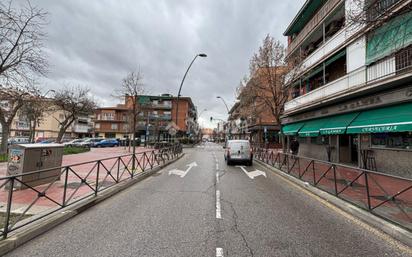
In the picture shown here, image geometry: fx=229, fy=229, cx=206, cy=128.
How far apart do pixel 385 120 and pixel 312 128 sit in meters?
6.47

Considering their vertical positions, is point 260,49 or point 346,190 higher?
point 260,49

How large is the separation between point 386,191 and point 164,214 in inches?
200

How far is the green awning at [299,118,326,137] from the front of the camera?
15.3 meters

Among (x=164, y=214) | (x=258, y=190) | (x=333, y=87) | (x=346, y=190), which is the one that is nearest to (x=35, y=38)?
(x=164, y=214)

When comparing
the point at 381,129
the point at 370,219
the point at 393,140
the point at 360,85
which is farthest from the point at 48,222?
the point at 360,85

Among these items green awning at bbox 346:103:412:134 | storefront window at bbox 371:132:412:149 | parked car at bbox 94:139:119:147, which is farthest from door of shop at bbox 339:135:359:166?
parked car at bbox 94:139:119:147

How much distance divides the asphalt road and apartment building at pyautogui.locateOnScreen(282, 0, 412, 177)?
4624mm

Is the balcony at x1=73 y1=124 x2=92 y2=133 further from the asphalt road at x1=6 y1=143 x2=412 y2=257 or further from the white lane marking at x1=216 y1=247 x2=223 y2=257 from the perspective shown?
the white lane marking at x1=216 y1=247 x2=223 y2=257

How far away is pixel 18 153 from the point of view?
293 inches

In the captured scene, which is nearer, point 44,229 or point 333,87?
point 44,229

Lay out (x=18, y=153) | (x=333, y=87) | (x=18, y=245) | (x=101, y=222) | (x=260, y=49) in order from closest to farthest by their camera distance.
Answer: (x=18, y=245) → (x=101, y=222) → (x=18, y=153) → (x=333, y=87) → (x=260, y=49)

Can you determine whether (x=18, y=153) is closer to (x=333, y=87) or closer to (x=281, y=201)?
(x=281, y=201)

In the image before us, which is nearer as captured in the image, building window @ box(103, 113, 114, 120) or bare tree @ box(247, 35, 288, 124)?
bare tree @ box(247, 35, 288, 124)

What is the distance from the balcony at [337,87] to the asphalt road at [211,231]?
843 centimetres
